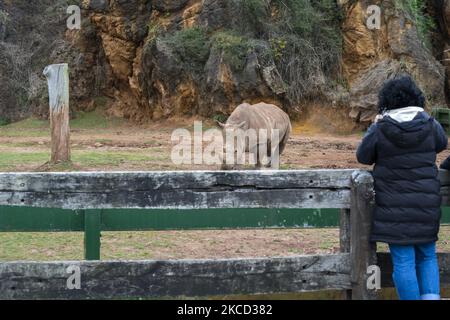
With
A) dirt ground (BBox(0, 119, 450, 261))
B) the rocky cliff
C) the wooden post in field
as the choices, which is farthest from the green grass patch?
the rocky cliff

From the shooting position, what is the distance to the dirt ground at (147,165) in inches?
293

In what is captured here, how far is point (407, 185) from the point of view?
14.3 feet

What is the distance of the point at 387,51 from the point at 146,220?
19.4 meters

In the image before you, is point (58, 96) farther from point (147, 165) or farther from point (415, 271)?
point (415, 271)

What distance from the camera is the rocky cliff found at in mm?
22281

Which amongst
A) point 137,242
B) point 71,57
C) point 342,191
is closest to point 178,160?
point 137,242

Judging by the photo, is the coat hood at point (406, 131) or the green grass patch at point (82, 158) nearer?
the coat hood at point (406, 131)

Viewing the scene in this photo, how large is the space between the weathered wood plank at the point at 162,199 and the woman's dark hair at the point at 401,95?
85cm

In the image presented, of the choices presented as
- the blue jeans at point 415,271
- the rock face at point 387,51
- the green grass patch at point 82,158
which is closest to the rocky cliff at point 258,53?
the rock face at point 387,51

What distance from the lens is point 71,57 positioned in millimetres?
26344

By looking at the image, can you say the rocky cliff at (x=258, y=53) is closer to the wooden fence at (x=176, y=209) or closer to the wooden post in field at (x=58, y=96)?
the wooden post in field at (x=58, y=96)

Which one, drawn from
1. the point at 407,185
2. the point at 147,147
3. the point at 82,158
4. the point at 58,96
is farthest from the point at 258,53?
the point at 407,185
